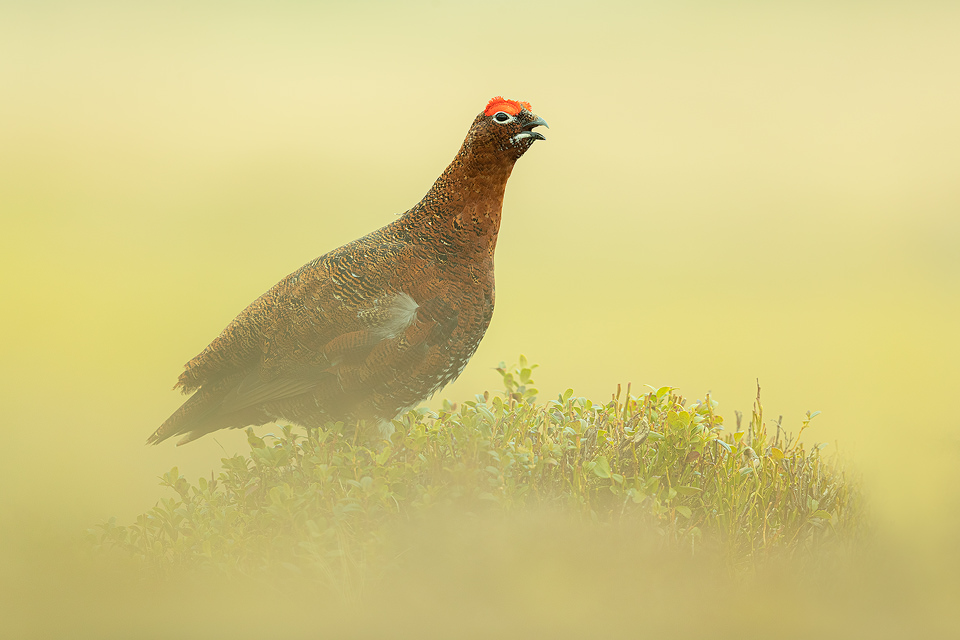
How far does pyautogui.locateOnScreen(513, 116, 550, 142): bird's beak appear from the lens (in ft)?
11.3

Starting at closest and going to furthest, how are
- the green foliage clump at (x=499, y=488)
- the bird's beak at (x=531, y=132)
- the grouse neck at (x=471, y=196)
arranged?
the green foliage clump at (x=499, y=488), the bird's beak at (x=531, y=132), the grouse neck at (x=471, y=196)

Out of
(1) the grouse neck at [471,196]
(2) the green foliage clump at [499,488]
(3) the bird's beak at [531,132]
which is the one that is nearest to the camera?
(2) the green foliage clump at [499,488]

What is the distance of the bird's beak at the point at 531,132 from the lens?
3.46 meters

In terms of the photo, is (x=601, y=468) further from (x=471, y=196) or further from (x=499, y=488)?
(x=471, y=196)

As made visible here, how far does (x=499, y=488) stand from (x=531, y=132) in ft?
5.46

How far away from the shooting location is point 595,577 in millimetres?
2756

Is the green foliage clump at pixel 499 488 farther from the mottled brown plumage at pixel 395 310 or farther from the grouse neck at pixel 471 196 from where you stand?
the grouse neck at pixel 471 196

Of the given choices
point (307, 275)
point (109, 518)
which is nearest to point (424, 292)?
point (307, 275)

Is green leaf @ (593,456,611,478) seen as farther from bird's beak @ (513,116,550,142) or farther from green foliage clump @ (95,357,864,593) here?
bird's beak @ (513,116,550,142)

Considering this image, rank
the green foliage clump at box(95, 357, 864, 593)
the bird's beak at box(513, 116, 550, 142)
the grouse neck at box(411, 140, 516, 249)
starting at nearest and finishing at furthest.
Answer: the green foliage clump at box(95, 357, 864, 593)
the bird's beak at box(513, 116, 550, 142)
the grouse neck at box(411, 140, 516, 249)

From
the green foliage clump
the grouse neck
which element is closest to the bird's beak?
the grouse neck

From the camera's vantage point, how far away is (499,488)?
3.44m

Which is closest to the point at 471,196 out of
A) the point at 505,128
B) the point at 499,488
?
the point at 505,128

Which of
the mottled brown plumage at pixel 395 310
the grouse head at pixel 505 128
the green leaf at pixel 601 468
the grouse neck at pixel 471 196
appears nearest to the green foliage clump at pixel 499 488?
the green leaf at pixel 601 468
